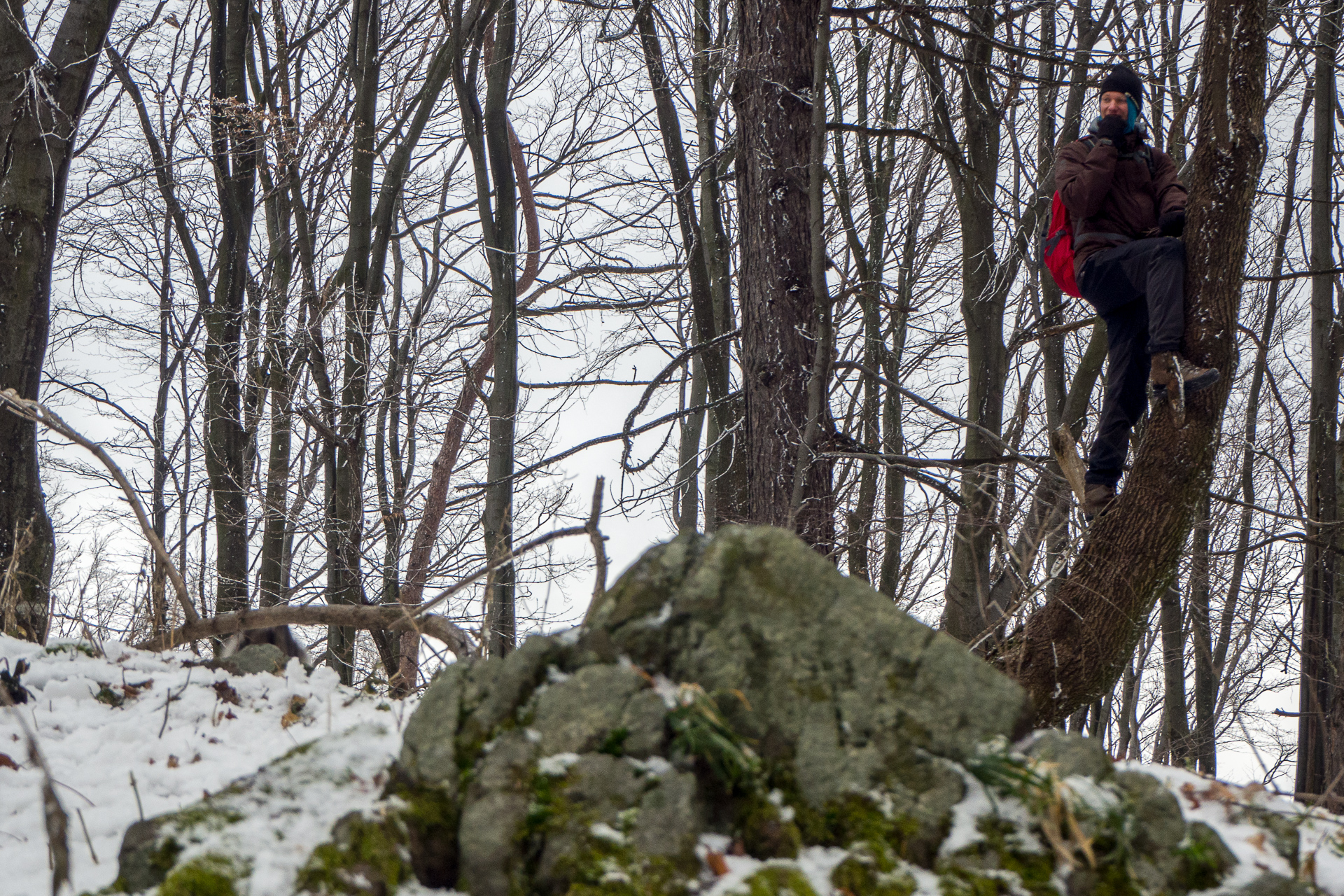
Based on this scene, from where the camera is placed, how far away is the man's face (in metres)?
3.94

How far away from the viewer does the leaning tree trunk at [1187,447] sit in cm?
355

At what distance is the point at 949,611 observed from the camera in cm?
688

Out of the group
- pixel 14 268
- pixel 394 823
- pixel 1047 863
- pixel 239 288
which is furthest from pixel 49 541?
pixel 1047 863

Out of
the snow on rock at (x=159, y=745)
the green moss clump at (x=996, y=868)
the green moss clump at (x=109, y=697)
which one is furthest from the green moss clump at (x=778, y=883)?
the green moss clump at (x=109, y=697)

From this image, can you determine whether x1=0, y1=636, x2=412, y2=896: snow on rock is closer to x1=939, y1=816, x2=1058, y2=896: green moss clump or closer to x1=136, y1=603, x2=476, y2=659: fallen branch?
x1=136, y1=603, x2=476, y2=659: fallen branch

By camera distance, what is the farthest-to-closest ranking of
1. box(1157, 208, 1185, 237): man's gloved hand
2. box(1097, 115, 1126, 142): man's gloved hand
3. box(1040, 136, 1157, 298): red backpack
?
box(1040, 136, 1157, 298): red backpack → box(1097, 115, 1126, 142): man's gloved hand → box(1157, 208, 1185, 237): man's gloved hand

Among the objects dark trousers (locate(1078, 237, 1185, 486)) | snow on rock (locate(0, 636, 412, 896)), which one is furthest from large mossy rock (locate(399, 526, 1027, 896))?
dark trousers (locate(1078, 237, 1185, 486))

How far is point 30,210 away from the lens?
18.9ft

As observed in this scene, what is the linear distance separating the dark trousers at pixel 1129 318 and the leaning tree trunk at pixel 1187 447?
0.08 m

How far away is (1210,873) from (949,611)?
17.8ft

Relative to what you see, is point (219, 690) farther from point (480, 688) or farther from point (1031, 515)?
point (1031, 515)

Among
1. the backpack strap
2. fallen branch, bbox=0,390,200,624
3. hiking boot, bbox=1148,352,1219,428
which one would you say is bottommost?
fallen branch, bbox=0,390,200,624

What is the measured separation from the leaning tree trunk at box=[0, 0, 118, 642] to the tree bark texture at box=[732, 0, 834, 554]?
427 centimetres

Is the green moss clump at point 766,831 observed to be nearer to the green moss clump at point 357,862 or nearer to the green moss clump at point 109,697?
the green moss clump at point 357,862
